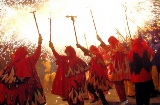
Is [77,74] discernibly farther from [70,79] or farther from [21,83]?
[21,83]

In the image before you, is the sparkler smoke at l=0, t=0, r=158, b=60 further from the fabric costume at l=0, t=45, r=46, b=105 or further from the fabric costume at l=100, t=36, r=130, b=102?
the fabric costume at l=0, t=45, r=46, b=105

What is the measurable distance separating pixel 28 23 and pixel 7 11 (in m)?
1.08

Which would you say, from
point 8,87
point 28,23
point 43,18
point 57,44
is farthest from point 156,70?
point 57,44

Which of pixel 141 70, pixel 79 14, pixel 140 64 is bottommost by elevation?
pixel 141 70

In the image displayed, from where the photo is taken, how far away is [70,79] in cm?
546

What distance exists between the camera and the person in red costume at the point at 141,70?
5.33 meters

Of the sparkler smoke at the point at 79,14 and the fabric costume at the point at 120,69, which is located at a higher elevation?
the sparkler smoke at the point at 79,14

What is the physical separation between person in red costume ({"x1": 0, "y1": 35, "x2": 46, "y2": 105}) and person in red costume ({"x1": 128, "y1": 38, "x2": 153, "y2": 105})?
2.02m

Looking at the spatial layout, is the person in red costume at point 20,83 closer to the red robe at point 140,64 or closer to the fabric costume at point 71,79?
the fabric costume at point 71,79

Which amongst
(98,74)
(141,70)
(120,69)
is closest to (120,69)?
(120,69)

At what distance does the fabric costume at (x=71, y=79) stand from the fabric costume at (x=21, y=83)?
63cm

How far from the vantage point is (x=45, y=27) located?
39.9 feet

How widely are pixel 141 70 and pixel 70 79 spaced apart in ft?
4.97

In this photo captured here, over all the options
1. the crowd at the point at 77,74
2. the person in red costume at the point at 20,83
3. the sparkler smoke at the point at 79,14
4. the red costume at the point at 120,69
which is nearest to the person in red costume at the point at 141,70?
the crowd at the point at 77,74
